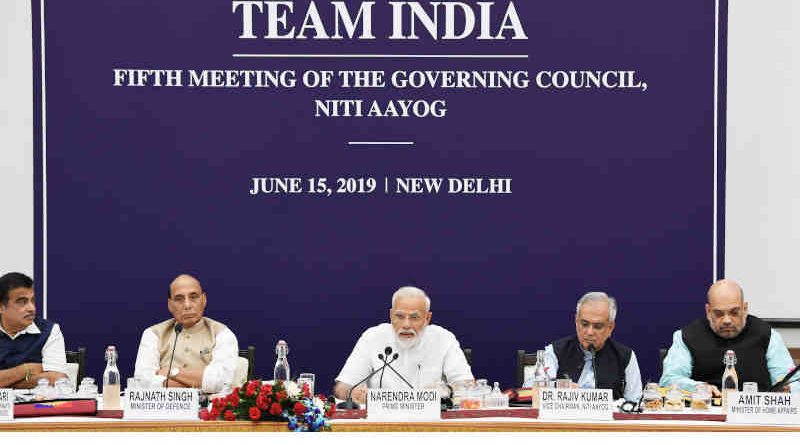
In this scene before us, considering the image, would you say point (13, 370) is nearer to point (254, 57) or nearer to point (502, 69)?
point (254, 57)

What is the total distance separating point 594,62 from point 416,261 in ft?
4.07

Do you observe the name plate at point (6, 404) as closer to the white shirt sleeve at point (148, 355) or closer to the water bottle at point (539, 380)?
the white shirt sleeve at point (148, 355)

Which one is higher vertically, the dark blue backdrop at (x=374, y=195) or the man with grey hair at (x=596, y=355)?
the dark blue backdrop at (x=374, y=195)

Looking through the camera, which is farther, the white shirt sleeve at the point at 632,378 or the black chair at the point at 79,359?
the black chair at the point at 79,359

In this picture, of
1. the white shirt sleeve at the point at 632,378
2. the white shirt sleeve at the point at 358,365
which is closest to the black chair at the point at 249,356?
the white shirt sleeve at the point at 358,365

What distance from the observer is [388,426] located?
435cm

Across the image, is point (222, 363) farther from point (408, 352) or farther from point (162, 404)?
point (162, 404)

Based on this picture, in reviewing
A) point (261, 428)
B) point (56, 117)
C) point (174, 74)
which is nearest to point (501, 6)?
point (174, 74)

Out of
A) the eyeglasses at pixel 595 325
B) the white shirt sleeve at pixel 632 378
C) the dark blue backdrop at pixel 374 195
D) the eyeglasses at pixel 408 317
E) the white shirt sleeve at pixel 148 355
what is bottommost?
the white shirt sleeve at pixel 632 378

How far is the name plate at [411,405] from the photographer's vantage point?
4395 mm

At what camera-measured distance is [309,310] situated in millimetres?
6156

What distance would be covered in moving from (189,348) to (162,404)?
1292 millimetres

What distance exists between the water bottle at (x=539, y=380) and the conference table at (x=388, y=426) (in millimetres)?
225

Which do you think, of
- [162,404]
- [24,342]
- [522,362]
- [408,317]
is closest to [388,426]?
[162,404]
